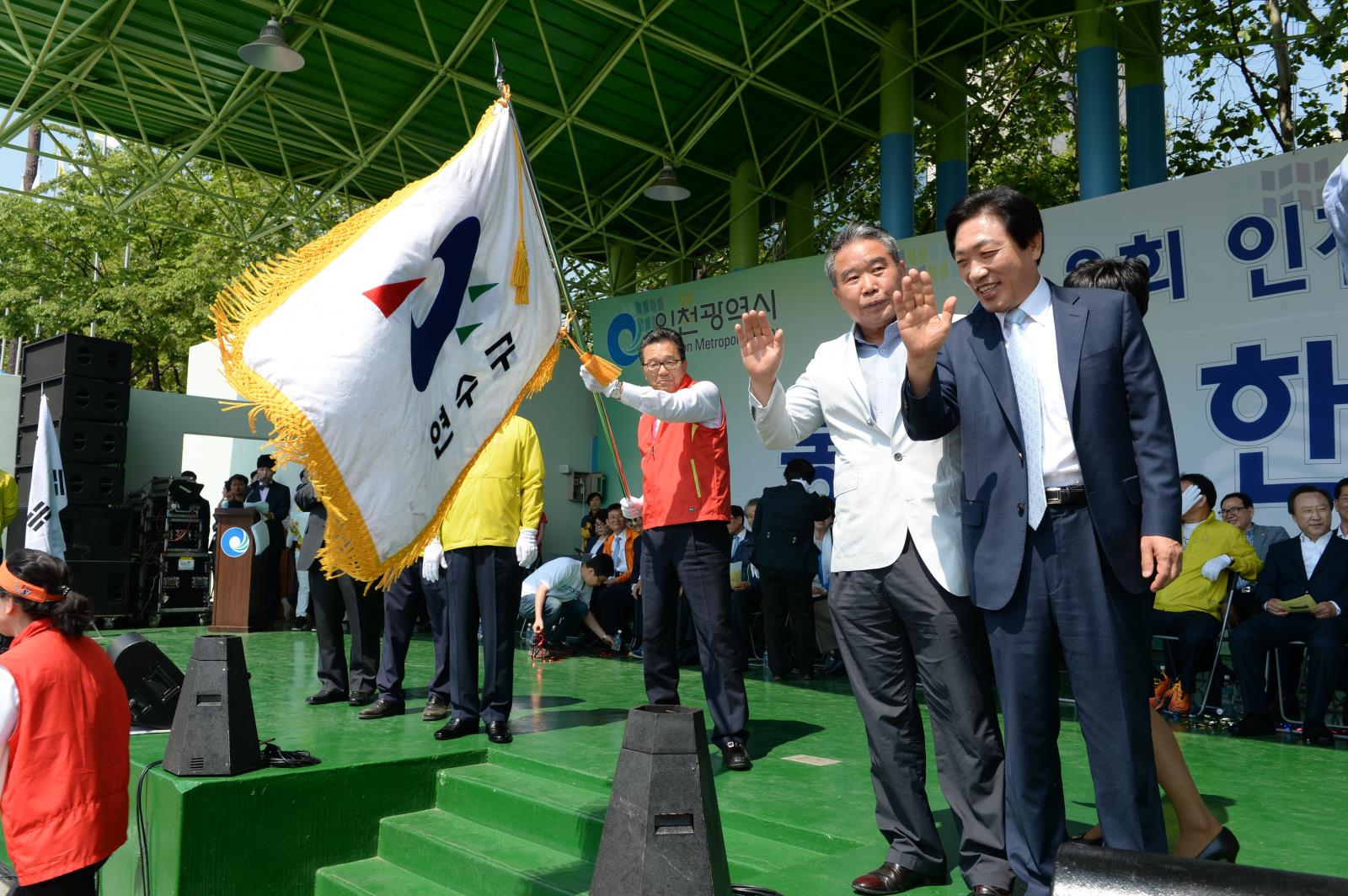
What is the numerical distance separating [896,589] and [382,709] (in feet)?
10.6

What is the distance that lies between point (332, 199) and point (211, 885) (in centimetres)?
1294

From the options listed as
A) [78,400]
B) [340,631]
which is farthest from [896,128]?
[78,400]

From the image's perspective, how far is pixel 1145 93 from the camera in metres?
10.6

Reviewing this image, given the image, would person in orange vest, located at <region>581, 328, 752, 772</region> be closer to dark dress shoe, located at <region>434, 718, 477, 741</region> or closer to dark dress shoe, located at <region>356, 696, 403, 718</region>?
dark dress shoe, located at <region>434, 718, 477, 741</region>

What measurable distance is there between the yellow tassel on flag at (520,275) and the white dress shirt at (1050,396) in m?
1.71

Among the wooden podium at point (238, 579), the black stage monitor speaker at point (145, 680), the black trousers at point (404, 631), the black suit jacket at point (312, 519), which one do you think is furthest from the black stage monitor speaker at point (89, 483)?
the black trousers at point (404, 631)

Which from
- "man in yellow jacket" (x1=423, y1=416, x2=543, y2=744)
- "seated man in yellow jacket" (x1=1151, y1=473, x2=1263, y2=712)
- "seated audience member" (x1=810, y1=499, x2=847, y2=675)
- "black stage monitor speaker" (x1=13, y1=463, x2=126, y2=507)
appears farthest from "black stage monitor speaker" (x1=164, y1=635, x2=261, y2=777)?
"black stage monitor speaker" (x1=13, y1=463, x2=126, y2=507)

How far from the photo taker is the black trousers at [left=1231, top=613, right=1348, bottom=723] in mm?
5109

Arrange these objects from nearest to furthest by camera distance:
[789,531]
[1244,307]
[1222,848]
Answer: [1222,848] < [789,531] < [1244,307]

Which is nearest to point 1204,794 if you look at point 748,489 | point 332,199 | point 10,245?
point 748,489

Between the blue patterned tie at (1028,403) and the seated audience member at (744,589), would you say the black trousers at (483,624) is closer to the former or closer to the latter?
the blue patterned tie at (1028,403)

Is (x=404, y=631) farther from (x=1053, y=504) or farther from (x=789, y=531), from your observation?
(x=1053, y=504)

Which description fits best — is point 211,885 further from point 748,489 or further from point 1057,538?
point 748,489

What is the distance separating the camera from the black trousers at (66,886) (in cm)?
278
